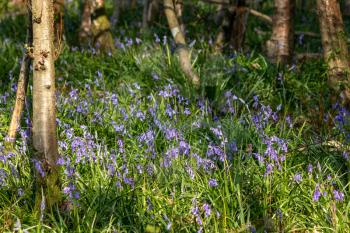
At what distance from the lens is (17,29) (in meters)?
11.8

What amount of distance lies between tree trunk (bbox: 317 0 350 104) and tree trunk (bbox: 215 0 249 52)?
2.26 meters

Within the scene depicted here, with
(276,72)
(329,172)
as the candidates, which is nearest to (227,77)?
(276,72)

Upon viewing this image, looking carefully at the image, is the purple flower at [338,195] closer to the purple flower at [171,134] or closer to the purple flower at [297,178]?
the purple flower at [297,178]

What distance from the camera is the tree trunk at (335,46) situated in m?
6.51

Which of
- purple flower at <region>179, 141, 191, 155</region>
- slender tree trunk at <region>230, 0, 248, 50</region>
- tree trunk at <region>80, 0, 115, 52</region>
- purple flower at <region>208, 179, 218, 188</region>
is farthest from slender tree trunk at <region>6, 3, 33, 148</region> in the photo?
slender tree trunk at <region>230, 0, 248, 50</region>

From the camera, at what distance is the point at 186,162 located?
15.6 feet

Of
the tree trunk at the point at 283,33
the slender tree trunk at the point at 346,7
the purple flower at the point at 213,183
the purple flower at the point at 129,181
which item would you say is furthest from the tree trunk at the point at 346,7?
the purple flower at the point at 129,181

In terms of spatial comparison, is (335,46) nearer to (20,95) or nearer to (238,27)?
(238,27)

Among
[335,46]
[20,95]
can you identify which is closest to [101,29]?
[335,46]

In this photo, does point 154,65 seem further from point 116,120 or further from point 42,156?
point 42,156

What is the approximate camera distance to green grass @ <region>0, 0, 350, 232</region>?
4.16 m

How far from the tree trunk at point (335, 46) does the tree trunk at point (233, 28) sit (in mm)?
2260

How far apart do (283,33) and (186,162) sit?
346cm

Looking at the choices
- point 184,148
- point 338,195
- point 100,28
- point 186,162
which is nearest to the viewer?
point 338,195
